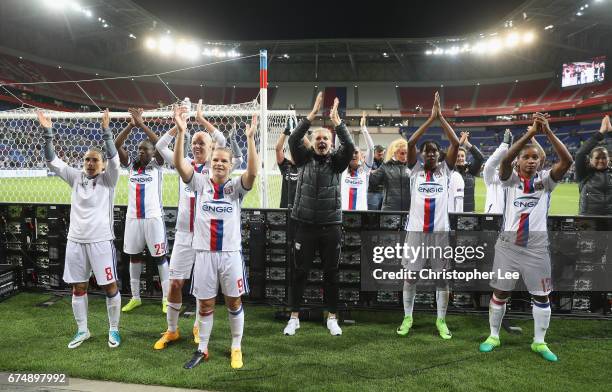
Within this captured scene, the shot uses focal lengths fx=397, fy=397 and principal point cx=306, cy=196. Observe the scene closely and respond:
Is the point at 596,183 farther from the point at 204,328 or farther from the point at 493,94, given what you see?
the point at 493,94

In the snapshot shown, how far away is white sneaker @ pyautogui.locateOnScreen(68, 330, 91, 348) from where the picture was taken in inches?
163

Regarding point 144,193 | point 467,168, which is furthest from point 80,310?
point 467,168

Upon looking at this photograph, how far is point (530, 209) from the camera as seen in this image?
407cm

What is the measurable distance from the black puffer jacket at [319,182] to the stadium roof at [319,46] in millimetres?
30328

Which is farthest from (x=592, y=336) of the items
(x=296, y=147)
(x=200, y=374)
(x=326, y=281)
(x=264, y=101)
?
(x=264, y=101)

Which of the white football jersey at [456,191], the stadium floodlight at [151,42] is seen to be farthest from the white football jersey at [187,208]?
the stadium floodlight at [151,42]

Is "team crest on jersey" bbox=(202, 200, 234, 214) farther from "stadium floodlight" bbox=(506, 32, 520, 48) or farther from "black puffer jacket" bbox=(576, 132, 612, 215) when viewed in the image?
"stadium floodlight" bbox=(506, 32, 520, 48)

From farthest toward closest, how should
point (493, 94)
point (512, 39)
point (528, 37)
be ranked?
point (493, 94)
point (512, 39)
point (528, 37)

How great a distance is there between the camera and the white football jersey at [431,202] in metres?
4.55

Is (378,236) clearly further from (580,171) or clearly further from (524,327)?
(580,171)

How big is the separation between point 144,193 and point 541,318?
4.94 meters

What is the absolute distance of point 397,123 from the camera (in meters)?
43.5

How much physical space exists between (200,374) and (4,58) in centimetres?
3655

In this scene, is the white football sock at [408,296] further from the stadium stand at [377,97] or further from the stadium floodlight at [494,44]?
the stadium stand at [377,97]
